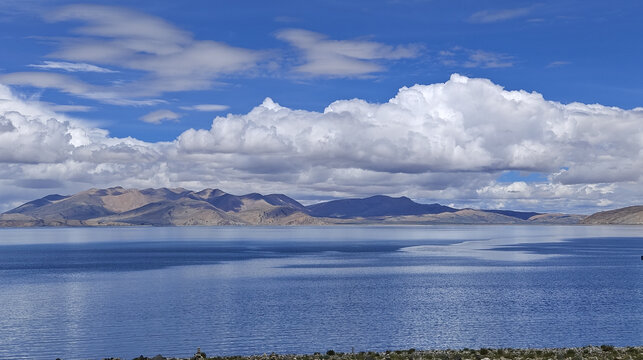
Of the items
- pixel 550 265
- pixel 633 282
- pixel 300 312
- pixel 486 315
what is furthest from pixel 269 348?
pixel 550 265

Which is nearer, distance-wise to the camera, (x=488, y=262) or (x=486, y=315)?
(x=486, y=315)

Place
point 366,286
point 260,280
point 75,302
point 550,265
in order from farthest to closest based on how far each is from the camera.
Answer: point 550,265 → point 260,280 → point 366,286 → point 75,302

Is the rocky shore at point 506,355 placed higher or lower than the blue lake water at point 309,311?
higher

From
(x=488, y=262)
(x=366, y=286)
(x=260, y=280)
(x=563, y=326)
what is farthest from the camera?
(x=488, y=262)

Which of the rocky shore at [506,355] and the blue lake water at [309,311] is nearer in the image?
the rocky shore at [506,355]

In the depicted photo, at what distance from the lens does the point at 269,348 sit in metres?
65.9

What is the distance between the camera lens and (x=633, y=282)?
128875 mm

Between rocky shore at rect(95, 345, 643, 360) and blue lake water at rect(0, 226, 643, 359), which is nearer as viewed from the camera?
rocky shore at rect(95, 345, 643, 360)

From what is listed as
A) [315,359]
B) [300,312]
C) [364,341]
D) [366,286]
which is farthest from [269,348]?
[366,286]

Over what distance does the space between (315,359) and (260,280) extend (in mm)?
88719

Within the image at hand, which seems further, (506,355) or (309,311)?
(309,311)

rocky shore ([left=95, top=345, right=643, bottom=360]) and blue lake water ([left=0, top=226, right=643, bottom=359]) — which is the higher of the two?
rocky shore ([left=95, top=345, right=643, bottom=360])

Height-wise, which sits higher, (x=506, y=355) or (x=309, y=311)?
(x=506, y=355)

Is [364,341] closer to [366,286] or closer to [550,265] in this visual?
[366,286]
